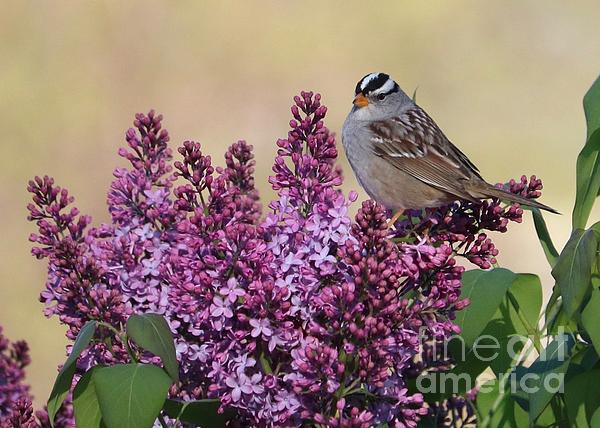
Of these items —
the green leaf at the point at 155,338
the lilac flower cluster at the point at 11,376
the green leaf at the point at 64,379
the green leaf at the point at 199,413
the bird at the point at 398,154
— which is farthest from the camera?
the bird at the point at 398,154

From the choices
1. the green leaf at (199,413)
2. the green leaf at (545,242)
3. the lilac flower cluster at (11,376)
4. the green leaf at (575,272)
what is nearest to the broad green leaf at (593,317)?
the green leaf at (575,272)

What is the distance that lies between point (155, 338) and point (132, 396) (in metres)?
0.14

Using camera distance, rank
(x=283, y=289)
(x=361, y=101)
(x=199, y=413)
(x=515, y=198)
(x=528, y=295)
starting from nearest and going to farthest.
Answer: (x=283, y=289) < (x=199, y=413) < (x=528, y=295) < (x=515, y=198) < (x=361, y=101)

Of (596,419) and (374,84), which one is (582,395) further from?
(374,84)

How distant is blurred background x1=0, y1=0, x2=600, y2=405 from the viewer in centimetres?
1143

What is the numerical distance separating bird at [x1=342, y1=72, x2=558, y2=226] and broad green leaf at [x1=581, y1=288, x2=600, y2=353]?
1566mm

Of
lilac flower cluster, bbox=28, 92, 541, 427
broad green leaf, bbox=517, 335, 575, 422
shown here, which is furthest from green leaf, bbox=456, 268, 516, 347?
broad green leaf, bbox=517, 335, 575, 422

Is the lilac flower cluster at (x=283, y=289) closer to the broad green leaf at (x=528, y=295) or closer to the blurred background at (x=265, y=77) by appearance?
the broad green leaf at (x=528, y=295)

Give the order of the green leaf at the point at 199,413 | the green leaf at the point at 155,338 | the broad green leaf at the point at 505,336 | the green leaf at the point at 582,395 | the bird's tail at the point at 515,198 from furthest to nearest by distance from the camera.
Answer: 1. the bird's tail at the point at 515,198
2. the broad green leaf at the point at 505,336
3. the green leaf at the point at 199,413
4. the green leaf at the point at 582,395
5. the green leaf at the point at 155,338

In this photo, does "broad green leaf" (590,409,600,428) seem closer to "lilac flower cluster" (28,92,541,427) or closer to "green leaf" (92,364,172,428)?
"lilac flower cluster" (28,92,541,427)

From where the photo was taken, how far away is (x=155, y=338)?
2.59m

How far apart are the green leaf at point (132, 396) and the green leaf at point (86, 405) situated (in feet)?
0.56

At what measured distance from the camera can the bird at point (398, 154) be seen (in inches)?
184

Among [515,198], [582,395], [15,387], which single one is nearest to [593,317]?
[582,395]
